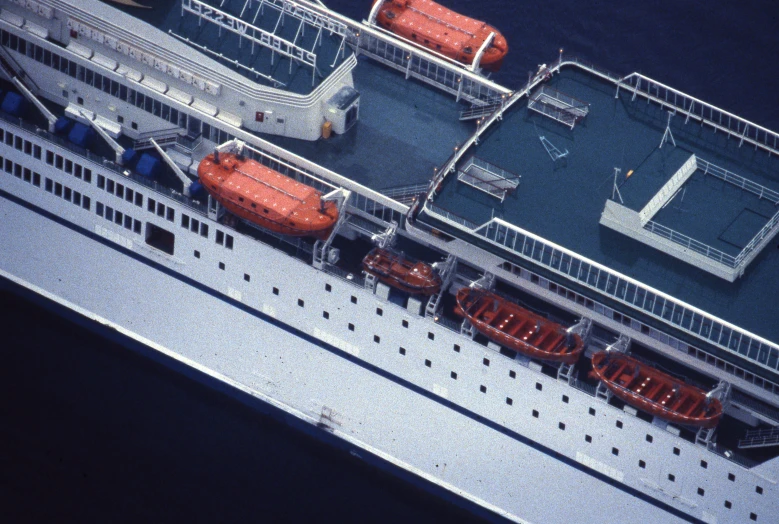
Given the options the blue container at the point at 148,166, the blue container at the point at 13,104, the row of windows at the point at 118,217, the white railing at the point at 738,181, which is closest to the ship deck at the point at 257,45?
the blue container at the point at 148,166

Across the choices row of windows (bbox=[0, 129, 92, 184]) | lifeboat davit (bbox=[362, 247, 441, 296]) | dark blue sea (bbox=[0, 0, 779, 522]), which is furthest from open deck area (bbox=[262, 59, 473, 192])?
dark blue sea (bbox=[0, 0, 779, 522])

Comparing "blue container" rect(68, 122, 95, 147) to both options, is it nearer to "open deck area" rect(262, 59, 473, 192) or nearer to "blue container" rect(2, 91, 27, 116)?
"blue container" rect(2, 91, 27, 116)

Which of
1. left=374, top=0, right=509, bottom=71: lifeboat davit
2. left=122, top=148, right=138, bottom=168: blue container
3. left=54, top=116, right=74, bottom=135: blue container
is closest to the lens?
left=122, top=148, right=138, bottom=168: blue container

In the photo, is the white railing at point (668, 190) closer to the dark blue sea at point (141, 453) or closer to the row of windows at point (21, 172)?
the dark blue sea at point (141, 453)

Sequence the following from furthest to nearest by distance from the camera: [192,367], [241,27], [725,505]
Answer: [192,367] < [241,27] < [725,505]

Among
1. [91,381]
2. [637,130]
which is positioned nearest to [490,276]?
[637,130]

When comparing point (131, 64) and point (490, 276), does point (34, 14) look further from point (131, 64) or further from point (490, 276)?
point (490, 276)
